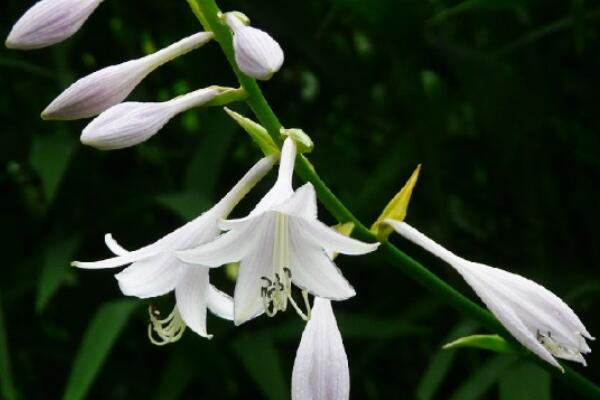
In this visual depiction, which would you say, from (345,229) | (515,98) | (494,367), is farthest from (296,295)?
(345,229)

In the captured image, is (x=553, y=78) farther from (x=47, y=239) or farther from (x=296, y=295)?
(x=47, y=239)

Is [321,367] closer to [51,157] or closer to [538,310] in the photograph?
[538,310]

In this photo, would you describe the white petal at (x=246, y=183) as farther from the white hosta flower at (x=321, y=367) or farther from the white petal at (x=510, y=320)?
the white petal at (x=510, y=320)

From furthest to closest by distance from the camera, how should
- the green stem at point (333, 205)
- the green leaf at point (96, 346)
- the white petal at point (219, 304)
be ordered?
the green leaf at point (96, 346) < the white petal at point (219, 304) < the green stem at point (333, 205)

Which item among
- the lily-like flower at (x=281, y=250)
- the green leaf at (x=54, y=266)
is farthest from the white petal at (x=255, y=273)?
the green leaf at (x=54, y=266)

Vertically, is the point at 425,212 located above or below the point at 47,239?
below

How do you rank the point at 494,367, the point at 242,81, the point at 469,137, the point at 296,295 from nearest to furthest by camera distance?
the point at 242,81, the point at 494,367, the point at 296,295, the point at 469,137

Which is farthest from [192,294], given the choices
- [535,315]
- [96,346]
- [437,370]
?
[437,370]
